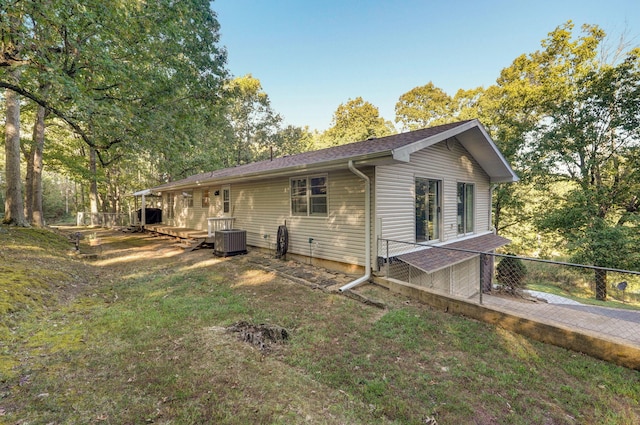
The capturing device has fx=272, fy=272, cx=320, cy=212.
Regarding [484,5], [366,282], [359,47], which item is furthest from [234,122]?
[366,282]

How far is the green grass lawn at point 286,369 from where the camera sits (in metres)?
2.35

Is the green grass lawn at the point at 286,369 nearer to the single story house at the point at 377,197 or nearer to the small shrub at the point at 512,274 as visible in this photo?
the single story house at the point at 377,197

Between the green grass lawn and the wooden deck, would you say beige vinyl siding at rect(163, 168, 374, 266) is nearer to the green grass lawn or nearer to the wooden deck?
the wooden deck

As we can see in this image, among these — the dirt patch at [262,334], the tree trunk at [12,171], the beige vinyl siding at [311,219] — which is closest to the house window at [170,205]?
the tree trunk at [12,171]

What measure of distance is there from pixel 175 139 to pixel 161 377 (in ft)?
24.0

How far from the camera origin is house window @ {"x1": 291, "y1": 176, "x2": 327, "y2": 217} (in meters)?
7.17

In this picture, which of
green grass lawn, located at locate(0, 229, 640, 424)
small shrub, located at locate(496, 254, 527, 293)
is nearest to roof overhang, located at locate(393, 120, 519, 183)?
green grass lawn, located at locate(0, 229, 640, 424)

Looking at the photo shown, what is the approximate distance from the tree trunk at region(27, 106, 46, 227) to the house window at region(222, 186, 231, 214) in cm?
741

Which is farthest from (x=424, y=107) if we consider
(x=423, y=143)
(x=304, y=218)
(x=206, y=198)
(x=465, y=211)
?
(x=304, y=218)

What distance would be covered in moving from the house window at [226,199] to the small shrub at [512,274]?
11.2 m

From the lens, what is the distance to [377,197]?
607 cm

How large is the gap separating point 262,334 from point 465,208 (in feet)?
27.1

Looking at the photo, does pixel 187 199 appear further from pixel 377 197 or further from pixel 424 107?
pixel 424 107

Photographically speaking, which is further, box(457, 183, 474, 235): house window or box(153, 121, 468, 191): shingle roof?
box(457, 183, 474, 235): house window
